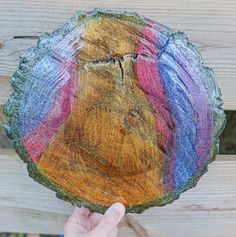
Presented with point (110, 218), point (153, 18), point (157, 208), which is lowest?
point (157, 208)

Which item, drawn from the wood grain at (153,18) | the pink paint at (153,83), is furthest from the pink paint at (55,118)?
the wood grain at (153,18)

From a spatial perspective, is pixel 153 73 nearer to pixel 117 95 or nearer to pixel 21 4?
pixel 117 95

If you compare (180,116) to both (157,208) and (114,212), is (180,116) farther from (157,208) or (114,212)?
(157,208)

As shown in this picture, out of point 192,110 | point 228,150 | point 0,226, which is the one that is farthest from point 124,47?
point 228,150

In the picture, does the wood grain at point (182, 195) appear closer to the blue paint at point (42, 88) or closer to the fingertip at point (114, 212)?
the blue paint at point (42, 88)

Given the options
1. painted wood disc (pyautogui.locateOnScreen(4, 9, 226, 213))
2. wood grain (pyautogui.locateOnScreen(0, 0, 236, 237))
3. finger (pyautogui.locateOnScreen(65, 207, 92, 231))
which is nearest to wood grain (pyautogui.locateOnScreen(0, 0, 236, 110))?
wood grain (pyautogui.locateOnScreen(0, 0, 236, 237))

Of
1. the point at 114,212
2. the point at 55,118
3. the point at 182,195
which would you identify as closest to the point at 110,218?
the point at 114,212

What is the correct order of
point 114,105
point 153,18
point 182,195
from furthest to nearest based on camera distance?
point 182,195 → point 153,18 → point 114,105
